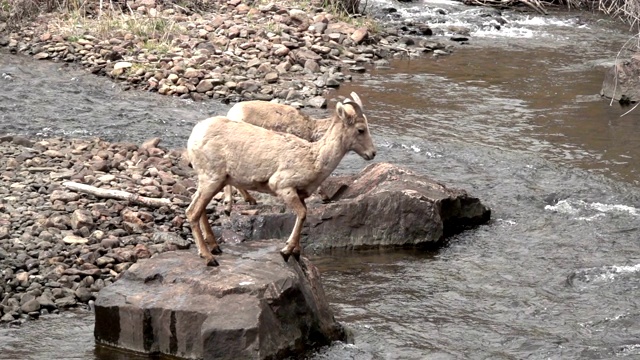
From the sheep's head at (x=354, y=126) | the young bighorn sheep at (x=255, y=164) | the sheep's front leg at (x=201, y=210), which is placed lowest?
the sheep's front leg at (x=201, y=210)

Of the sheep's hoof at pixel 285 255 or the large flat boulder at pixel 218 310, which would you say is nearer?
the large flat boulder at pixel 218 310

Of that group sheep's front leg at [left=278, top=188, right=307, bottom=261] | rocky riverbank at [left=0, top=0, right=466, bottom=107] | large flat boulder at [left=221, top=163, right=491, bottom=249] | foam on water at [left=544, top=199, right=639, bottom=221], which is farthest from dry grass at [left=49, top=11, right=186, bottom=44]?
sheep's front leg at [left=278, top=188, right=307, bottom=261]

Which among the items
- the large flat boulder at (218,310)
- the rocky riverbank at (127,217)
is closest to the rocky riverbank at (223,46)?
the rocky riverbank at (127,217)

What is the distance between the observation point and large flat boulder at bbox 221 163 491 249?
39.5 ft

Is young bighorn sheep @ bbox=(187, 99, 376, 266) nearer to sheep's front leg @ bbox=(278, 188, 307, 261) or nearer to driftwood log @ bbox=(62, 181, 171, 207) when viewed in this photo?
sheep's front leg @ bbox=(278, 188, 307, 261)

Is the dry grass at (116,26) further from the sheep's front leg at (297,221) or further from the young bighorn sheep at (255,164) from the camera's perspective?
the sheep's front leg at (297,221)

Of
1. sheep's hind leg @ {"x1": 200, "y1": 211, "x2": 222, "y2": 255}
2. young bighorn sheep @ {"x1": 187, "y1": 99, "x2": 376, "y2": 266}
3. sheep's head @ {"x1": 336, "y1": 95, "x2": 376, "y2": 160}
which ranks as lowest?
sheep's hind leg @ {"x1": 200, "y1": 211, "x2": 222, "y2": 255}

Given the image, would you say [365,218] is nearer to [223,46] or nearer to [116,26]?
[223,46]

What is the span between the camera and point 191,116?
17.4 metres

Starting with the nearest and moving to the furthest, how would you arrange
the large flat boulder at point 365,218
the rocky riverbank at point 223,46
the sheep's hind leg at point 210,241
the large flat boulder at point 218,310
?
the large flat boulder at point 218,310, the sheep's hind leg at point 210,241, the large flat boulder at point 365,218, the rocky riverbank at point 223,46

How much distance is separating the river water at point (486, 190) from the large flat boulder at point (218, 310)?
31 centimetres

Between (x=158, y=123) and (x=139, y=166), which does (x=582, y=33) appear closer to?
(x=158, y=123)

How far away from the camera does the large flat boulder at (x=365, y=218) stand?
474 inches

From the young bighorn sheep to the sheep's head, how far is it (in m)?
0.08
